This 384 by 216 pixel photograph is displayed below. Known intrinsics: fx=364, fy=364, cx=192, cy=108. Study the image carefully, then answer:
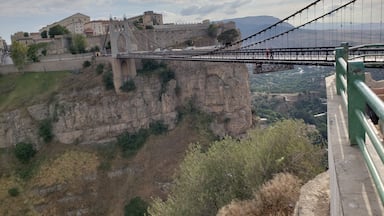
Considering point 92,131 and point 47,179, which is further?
point 92,131

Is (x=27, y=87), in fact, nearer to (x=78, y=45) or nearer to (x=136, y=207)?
(x=78, y=45)

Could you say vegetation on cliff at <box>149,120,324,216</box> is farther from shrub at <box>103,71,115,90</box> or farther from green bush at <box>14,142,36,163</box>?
shrub at <box>103,71,115,90</box>

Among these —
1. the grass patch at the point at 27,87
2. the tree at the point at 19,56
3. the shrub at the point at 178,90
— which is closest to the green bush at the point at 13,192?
the grass patch at the point at 27,87

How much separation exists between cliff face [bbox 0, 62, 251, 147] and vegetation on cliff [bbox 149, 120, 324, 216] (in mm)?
20343

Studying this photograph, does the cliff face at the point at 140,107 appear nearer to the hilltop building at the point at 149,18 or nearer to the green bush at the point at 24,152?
the green bush at the point at 24,152

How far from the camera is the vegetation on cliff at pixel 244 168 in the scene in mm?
13133

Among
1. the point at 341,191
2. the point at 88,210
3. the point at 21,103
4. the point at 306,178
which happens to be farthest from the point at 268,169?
the point at 21,103

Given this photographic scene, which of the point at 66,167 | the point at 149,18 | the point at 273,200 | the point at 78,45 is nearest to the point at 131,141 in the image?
the point at 66,167

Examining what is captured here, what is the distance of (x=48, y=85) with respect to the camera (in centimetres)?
3722

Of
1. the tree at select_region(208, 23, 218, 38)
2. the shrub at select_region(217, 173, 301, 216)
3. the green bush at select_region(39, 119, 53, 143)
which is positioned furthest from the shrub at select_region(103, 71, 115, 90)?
the shrub at select_region(217, 173, 301, 216)

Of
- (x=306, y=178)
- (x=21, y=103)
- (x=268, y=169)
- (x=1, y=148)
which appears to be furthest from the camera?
(x=21, y=103)

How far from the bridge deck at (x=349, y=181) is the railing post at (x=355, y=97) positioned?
0.21m

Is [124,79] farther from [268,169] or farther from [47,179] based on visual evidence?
[268,169]

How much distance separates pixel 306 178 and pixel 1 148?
97.1ft
